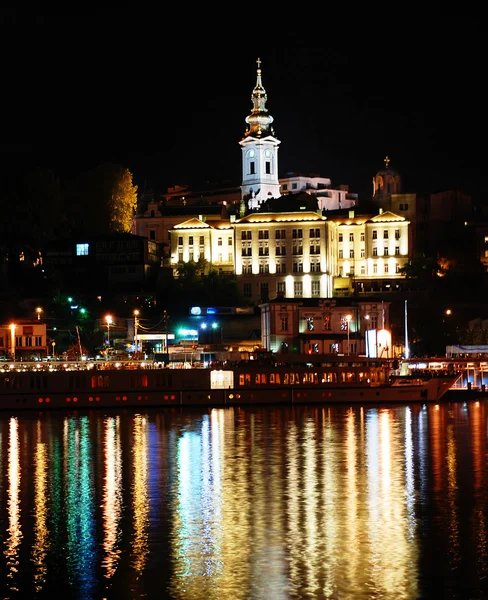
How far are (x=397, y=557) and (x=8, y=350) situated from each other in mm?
63897

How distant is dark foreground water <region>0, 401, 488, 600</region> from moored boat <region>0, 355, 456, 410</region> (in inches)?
350

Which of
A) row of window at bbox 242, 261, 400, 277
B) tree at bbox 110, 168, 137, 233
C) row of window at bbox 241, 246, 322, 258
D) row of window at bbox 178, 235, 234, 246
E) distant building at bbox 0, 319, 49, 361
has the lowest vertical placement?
distant building at bbox 0, 319, 49, 361

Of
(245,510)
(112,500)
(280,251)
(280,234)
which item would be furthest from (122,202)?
(245,510)

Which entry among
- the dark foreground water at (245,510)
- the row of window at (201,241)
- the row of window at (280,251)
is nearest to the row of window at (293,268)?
the row of window at (280,251)

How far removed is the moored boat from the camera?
228 ft

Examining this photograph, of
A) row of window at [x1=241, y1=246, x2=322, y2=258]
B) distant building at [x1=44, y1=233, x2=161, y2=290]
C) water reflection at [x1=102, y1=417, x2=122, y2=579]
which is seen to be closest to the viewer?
water reflection at [x1=102, y1=417, x2=122, y2=579]

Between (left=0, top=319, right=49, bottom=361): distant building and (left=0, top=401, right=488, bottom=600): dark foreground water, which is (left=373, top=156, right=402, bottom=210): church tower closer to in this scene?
(left=0, top=319, right=49, bottom=361): distant building

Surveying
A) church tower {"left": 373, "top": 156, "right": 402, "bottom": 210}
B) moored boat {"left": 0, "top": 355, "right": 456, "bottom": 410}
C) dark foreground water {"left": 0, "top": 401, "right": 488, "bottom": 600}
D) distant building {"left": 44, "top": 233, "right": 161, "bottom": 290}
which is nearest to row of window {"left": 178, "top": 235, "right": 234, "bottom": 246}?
distant building {"left": 44, "top": 233, "right": 161, "bottom": 290}

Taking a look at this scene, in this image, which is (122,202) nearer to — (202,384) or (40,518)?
(202,384)

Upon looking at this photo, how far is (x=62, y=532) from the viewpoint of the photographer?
111ft

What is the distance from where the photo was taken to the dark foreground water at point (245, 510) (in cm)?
2858

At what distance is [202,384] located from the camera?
234 feet

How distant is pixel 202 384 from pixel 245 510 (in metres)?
34.5

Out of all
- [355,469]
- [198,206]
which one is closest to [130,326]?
[198,206]
